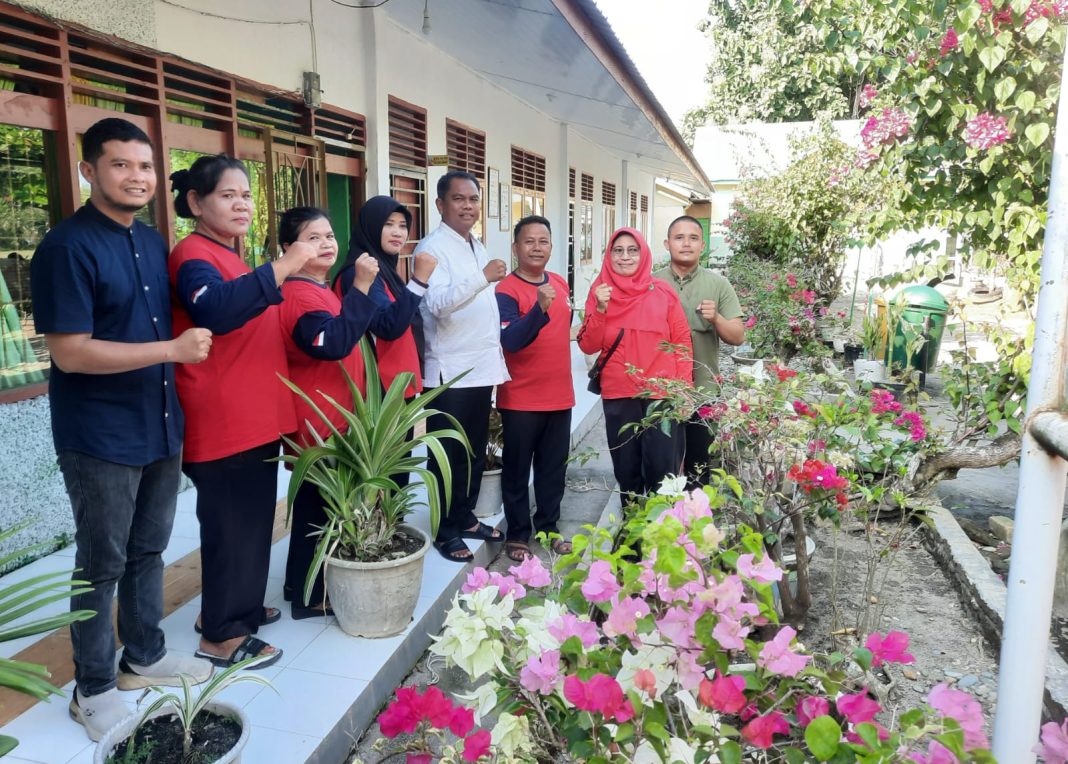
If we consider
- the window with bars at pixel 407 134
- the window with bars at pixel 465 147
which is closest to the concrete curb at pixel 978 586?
the window with bars at pixel 407 134

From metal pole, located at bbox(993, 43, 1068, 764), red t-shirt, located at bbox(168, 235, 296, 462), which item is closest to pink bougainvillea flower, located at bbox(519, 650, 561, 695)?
metal pole, located at bbox(993, 43, 1068, 764)

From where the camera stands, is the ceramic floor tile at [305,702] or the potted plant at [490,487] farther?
the potted plant at [490,487]

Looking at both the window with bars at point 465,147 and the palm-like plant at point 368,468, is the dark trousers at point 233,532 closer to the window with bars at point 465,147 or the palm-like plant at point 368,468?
the palm-like plant at point 368,468

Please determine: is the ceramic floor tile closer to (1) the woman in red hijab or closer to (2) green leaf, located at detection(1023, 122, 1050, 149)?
(1) the woman in red hijab

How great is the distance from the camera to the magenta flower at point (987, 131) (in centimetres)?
352

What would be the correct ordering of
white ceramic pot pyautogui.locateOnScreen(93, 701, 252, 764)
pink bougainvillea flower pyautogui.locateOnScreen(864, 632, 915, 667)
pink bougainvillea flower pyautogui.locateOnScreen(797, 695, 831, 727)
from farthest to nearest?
white ceramic pot pyautogui.locateOnScreen(93, 701, 252, 764) → pink bougainvillea flower pyautogui.locateOnScreen(864, 632, 915, 667) → pink bougainvillea flower pyautogui.locateOnScreen(797, 695, 831, 727)

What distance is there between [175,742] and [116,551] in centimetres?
57

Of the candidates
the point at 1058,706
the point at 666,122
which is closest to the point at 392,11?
the point at 666,122

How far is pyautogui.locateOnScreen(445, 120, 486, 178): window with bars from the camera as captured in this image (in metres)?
8.12

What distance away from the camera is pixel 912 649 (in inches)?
126

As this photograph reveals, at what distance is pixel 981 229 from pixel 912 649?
219 cm

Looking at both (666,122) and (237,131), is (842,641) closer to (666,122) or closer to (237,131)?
(237,131)

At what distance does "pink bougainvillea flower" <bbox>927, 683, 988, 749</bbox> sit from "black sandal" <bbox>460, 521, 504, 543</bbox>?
2929 mm

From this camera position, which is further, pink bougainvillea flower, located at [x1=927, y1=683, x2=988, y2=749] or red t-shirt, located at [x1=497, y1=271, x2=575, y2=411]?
red t-shirt, located at [x1=497, y1=271, x2=575, y2=411]
